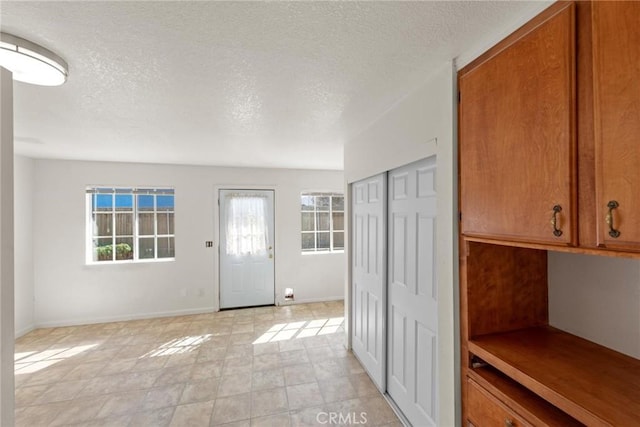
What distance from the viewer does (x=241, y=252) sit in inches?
177

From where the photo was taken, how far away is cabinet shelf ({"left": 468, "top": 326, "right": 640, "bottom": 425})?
0.81 m

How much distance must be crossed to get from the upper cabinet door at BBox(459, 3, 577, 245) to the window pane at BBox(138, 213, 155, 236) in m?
4.44

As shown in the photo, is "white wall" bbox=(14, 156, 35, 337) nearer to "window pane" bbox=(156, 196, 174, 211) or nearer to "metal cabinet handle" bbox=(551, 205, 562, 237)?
"window pane" bbox=(156, 196, 174, 211)

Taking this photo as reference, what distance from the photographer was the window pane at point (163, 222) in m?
4.23

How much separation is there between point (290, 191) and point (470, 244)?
363cm

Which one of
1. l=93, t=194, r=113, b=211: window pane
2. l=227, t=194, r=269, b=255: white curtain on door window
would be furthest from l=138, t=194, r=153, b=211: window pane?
l=227, t=194, r=269, b=255: white curtain on door window

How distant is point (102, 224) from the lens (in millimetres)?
4039

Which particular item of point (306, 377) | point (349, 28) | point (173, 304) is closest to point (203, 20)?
point (349, 28)

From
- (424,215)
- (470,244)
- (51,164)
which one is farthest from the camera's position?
(51,164)

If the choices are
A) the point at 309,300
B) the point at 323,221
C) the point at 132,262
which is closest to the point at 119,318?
the point at 132,262

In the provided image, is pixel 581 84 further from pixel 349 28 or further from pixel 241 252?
pixel 241 252

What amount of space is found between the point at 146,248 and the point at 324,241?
2897mm

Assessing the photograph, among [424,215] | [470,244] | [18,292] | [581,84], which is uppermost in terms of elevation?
[581,84]

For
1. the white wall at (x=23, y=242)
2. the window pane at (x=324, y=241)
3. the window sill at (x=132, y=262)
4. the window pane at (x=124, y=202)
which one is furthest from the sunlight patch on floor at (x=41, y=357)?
the window pane at (x=324, y=241)
